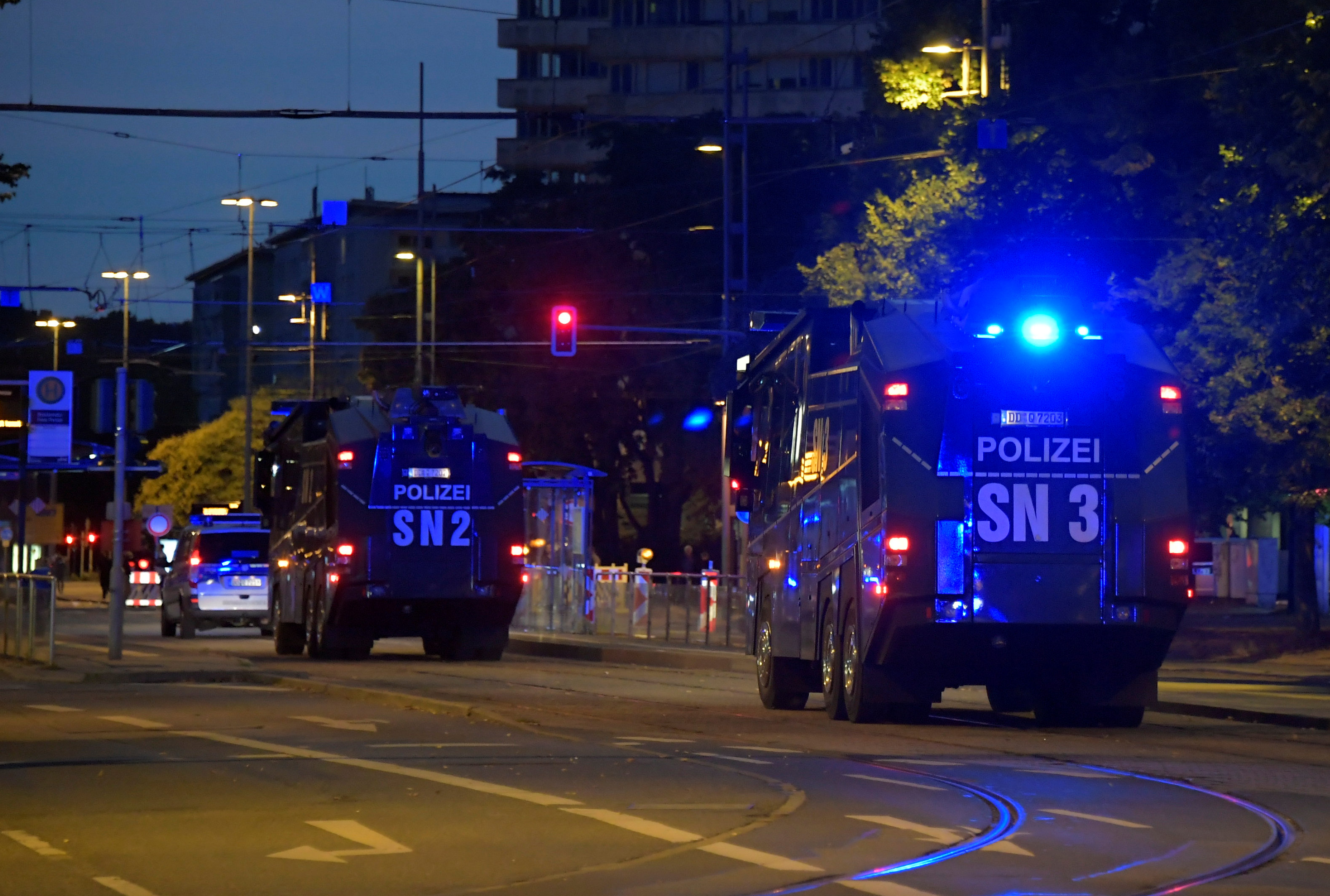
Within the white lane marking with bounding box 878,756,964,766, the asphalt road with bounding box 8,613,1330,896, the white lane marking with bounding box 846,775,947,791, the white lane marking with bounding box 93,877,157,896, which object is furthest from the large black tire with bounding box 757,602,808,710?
the white lane marking with bounding box 93,877,157,896

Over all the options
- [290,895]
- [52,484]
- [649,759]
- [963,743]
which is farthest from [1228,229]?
[52,484]

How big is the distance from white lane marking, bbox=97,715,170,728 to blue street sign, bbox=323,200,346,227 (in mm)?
28203

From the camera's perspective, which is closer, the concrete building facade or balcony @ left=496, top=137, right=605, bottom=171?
the concrete building facade

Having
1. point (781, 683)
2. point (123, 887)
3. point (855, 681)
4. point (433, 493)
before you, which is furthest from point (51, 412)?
point (123, 887)

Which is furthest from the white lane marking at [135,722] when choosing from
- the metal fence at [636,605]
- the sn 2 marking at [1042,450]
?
the metal fence at [636,605]

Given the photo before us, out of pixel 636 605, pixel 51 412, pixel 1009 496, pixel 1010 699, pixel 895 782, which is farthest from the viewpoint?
pixel 51 412

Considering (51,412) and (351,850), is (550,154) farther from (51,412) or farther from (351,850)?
(351,850)

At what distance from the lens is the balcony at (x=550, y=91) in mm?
99625

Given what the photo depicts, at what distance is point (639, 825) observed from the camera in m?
11.0

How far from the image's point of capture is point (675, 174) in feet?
219

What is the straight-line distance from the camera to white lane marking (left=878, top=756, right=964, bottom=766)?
14492 millimetres

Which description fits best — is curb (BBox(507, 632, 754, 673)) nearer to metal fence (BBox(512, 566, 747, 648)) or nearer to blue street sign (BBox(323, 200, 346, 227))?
metal fence (BBox(512, 566, 747, 648))

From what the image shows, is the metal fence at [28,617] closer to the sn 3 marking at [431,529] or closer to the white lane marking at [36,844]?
the sn 3 marking at [431,529]

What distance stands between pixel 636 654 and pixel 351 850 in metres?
23.4
